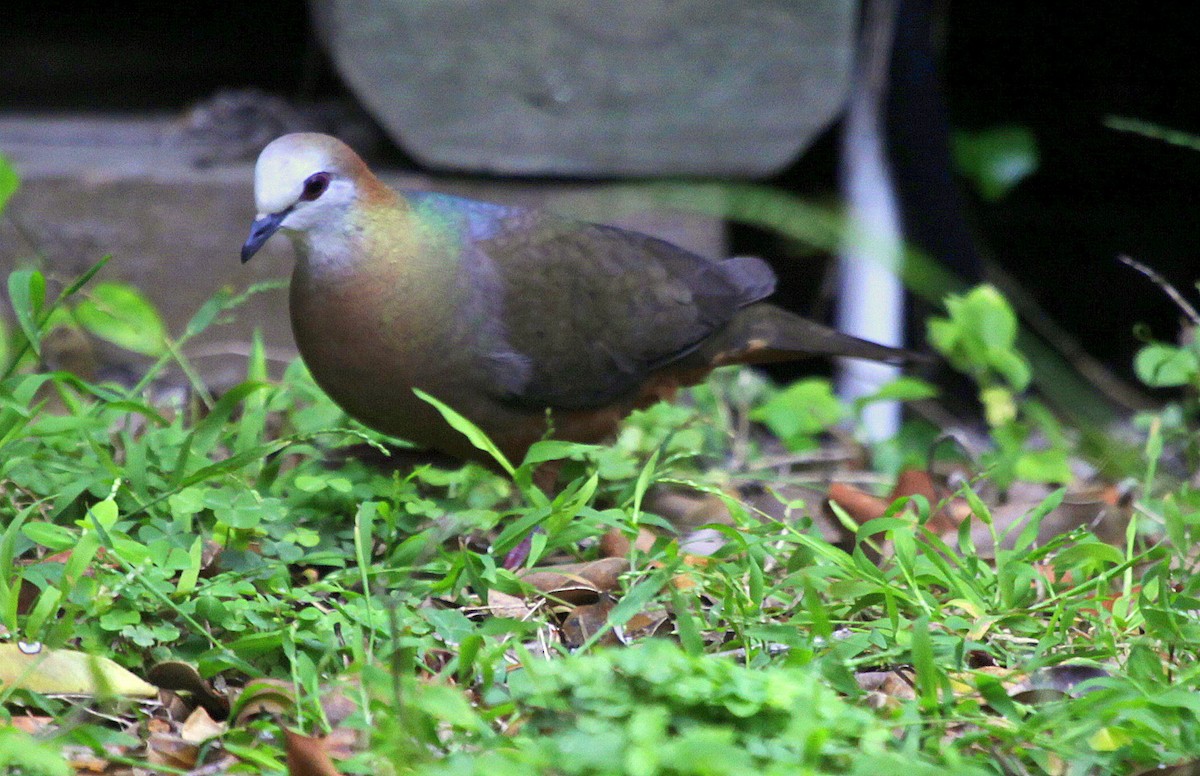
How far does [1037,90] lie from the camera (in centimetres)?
602

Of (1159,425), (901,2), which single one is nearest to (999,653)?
(1159,425)

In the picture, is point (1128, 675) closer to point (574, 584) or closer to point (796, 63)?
point (574, 584)

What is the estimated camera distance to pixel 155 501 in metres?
2.43

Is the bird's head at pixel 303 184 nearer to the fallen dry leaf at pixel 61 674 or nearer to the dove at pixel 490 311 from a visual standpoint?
the dove at pixel 490 311

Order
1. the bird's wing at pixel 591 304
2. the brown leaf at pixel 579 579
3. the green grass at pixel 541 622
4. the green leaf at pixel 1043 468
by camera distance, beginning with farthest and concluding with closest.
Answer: the green leaf at pixel 1043 468 < the bird's wing at pixel 591 304 < the brown leaf at pixel 579 579 < the green grass at pixel 541 622

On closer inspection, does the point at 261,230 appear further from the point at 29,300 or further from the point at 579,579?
the point at 579,579

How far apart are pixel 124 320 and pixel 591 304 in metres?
1.05

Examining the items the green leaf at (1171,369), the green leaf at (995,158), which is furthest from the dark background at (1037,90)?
the green leaf at (1171,369)

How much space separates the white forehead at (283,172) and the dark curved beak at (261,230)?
15 millimetres

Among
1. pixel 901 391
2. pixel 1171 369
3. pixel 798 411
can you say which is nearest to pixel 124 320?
pixel 798 411

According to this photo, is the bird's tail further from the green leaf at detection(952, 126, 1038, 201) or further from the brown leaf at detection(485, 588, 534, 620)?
the green leaf at detection(952, 126, 1038, 201)

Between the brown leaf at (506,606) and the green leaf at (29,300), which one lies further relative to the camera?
the green leaf at (29,300)

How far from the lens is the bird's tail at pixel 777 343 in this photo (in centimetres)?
352

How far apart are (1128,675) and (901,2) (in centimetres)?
331
